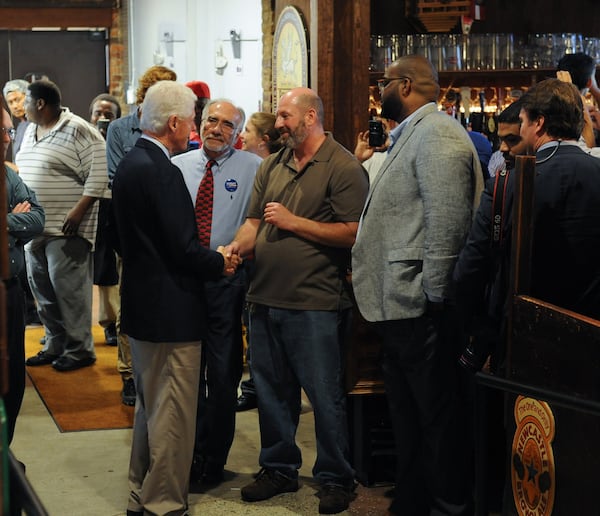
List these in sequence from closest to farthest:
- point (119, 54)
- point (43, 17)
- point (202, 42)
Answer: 1. point (202, 42)
2. point (43, 17)
3. point (119, 54)

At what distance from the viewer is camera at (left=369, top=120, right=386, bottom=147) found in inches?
172

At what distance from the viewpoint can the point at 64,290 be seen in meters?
6.09

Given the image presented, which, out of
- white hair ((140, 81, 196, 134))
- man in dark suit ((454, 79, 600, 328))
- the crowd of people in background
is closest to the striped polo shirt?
the crowd of people in background

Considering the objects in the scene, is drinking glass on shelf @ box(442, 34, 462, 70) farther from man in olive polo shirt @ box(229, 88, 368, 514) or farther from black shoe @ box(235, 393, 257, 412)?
black shoe @ box(235, 393, 257, 412)

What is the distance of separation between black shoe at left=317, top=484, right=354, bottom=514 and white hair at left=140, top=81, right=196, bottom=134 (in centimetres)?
148

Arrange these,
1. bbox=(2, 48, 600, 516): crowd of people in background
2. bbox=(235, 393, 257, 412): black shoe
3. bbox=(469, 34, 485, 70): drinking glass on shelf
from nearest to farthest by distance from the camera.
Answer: bbox=(2, 48, 600, 516): crowd of people in background, bbox=(235, 393, 257, 412): black shoe, bbox=(469, 34, 485, 70): drinking glass on shelf

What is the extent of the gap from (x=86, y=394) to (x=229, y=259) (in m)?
2.13

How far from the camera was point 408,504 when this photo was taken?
12.2ft

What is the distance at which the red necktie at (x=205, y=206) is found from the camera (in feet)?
13.3

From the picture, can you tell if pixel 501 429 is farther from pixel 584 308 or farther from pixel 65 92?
pixel 65 92

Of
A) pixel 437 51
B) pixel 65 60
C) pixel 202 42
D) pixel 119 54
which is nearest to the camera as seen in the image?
pixel 437 51

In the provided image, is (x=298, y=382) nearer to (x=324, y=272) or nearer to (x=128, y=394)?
(x=324, y=272)

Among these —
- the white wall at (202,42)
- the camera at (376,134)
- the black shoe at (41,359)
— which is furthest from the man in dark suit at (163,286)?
the white wall at (202,42)

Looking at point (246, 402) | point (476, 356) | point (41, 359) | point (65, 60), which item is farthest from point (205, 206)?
point (65, 60)
